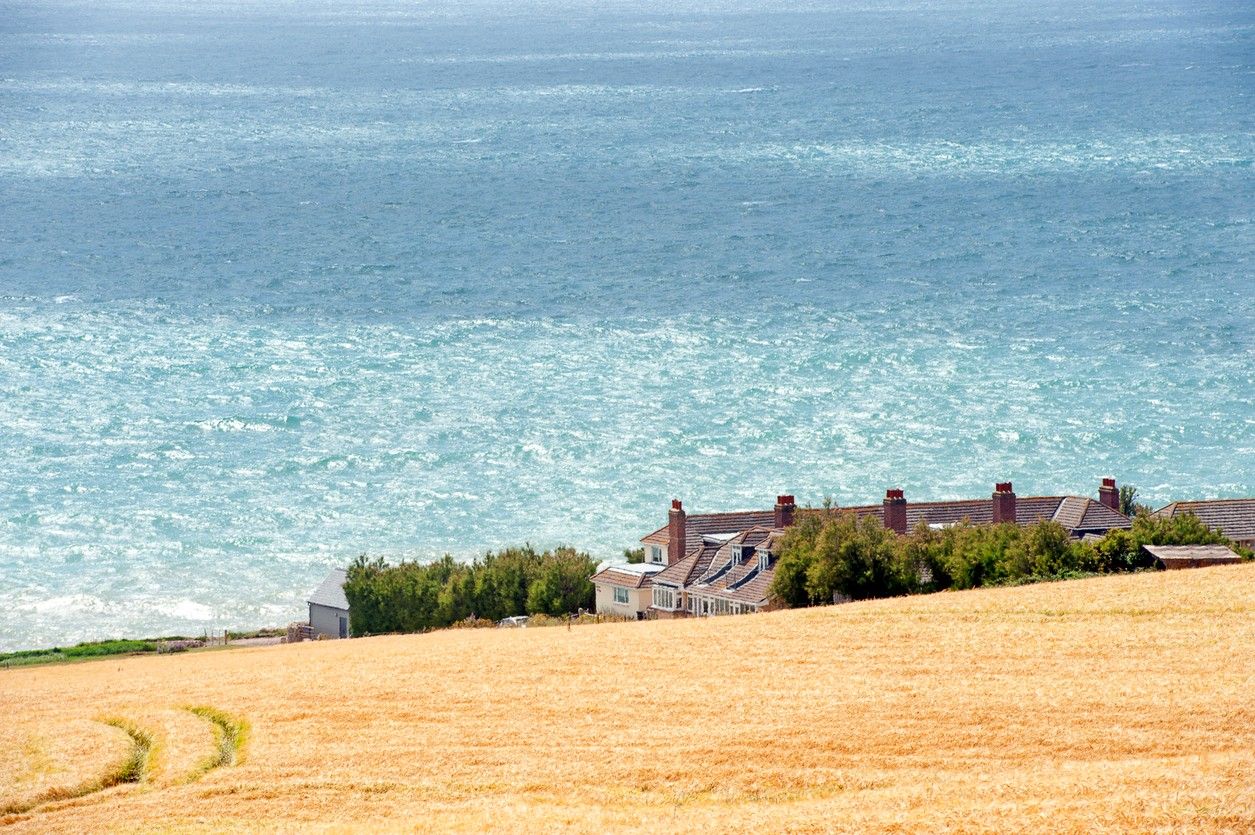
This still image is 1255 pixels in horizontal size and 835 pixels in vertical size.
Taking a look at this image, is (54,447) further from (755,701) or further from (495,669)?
(755,701)

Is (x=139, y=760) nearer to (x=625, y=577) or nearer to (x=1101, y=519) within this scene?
(x=625, y=577)

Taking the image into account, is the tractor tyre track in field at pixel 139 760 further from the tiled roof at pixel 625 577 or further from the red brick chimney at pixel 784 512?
the red brick chimney at pixel 784 512

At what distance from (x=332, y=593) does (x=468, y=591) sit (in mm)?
8337

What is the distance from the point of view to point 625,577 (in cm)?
7881

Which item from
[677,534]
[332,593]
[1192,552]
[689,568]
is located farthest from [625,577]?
[1192,552]

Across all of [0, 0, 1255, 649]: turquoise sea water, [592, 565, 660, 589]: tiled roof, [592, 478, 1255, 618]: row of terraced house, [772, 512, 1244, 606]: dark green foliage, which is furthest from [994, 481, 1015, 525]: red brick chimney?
[0, 0, 1255, 649]: turquoise sea water

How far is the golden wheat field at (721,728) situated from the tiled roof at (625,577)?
16.0 metres

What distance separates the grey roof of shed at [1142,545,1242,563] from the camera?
219 ft

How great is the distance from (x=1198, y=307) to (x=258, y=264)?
7805cm

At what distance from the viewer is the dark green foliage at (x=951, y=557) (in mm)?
66812

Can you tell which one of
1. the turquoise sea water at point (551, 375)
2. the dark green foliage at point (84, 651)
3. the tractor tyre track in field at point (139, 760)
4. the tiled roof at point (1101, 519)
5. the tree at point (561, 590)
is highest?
the turquoise sea water at point (551, 375)

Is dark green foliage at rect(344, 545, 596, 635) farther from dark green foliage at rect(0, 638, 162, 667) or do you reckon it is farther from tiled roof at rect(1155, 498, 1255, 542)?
tiled roof at rect(1155, 498, 1255, 542)

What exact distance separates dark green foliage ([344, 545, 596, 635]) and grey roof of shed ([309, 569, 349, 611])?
37.3 inches

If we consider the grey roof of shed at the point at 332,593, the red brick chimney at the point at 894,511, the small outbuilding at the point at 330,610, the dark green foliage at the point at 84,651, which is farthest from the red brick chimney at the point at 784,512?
the dark green foliage at the point at 84,651
